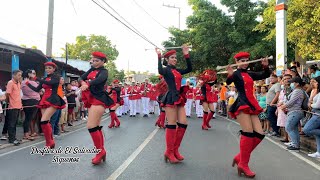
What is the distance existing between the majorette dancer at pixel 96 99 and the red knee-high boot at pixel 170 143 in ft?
4.11

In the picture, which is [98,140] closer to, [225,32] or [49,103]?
[49,103]

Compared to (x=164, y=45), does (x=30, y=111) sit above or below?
below

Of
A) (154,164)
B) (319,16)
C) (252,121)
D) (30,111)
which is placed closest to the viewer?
(252,121)

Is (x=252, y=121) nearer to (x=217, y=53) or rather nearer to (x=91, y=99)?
(x=91, y=99)

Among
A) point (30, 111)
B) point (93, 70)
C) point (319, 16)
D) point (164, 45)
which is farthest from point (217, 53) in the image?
point (93, 70)

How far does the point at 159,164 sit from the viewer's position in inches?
280

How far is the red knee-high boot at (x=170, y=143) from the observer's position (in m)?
7.18

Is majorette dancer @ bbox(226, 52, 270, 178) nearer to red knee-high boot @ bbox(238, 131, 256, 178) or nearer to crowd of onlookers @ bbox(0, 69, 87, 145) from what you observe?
red knee-high boot @ bbox(238, 131, 256, 178)

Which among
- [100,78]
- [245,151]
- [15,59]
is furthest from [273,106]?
[15,59]

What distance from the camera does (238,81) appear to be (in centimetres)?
661

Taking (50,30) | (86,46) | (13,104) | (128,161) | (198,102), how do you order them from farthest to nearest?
(86,46) < (198,102) < (50,30) < (13,104) < (128,161)

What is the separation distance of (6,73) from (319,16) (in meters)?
14.8

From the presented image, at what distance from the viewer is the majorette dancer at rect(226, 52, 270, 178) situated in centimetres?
632

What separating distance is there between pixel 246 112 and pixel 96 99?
2948mm
